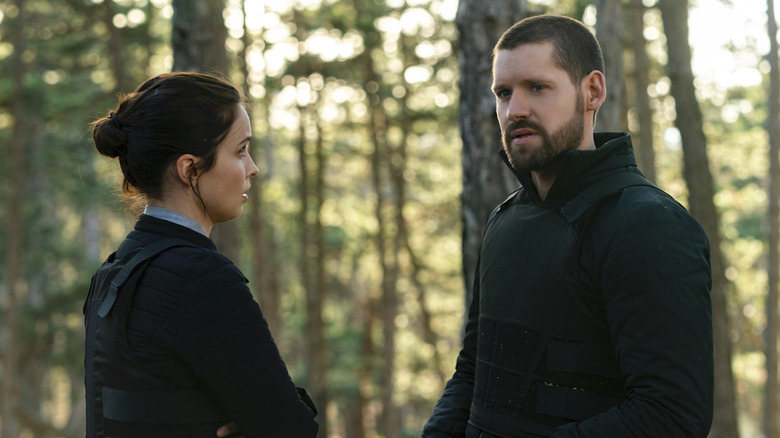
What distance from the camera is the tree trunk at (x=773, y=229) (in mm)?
12117

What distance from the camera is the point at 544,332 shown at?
2357 millimetres

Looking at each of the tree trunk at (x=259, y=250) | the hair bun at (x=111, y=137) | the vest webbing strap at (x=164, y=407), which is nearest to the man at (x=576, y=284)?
the vest webbing strap at (x=164, y=407)

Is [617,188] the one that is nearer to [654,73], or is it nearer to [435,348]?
[654,73]

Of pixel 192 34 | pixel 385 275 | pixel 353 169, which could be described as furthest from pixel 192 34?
pixel 353 169

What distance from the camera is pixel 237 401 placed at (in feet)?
7.25

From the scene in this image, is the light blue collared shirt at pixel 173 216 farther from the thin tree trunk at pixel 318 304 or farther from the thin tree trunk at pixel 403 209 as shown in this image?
the thin tree trunk at pixel 403 209

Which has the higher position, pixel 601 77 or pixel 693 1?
pixel 693 1

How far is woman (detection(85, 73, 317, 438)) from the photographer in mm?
2199

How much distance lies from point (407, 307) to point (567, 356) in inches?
1122

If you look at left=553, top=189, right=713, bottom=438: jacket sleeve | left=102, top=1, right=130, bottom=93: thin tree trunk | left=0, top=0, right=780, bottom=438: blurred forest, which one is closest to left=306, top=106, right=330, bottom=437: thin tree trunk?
left=0, top=0, right=780, bottom=438: blurred forest

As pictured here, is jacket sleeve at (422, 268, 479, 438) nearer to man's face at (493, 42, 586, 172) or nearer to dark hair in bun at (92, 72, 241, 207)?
man's face at (493, 42, 586, 172)

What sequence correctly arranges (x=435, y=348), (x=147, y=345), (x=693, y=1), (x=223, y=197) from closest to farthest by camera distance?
(x=147, y=345)
(x=223, y=197)
(x=693, y=1)
(x=435, y=348)

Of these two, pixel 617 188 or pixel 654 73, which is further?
pixel 654 73

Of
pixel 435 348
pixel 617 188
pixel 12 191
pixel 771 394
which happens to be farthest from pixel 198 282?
pixel 435 348
